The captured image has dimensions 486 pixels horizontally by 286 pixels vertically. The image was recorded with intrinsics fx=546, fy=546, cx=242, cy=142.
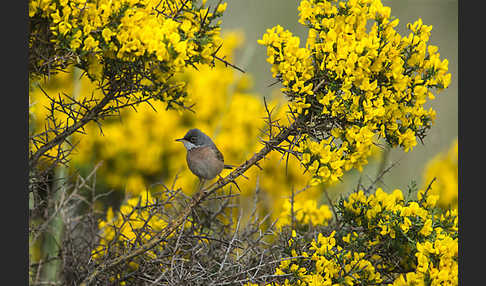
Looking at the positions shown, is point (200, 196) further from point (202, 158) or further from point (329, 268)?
point (329, 268)

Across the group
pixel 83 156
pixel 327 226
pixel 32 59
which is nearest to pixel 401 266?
pixel 327 226

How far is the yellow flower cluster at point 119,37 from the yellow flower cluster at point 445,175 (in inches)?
122

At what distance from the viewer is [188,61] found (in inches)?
108

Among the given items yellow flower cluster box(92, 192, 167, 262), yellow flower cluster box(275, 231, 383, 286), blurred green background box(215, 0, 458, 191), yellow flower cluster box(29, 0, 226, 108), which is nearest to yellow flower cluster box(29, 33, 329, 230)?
blurred green background box(215, 0, 458, 191)

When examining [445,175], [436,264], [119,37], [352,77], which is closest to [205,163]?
[119,37]

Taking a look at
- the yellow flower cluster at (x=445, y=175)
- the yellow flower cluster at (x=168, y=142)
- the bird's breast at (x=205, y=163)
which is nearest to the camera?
the bird's breast at (x=205, y=163)

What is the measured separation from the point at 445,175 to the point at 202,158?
121 inches

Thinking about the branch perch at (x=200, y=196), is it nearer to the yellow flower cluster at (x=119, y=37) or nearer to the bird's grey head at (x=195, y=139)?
the bird's grey head at (x=195, y=139)

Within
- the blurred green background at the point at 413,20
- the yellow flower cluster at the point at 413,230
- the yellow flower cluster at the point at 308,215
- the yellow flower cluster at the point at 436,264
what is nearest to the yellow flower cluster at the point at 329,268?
the yellow flower cluster at the point at 413,230

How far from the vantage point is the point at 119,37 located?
2.50 meters

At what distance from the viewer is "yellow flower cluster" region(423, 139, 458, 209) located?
4.94 meters

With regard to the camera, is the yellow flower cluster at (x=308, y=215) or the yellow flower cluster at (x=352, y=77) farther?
the yellow flower cluster at (x=308, y=215)

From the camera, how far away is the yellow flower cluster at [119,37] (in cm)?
247

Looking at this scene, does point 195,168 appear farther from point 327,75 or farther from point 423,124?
point 423,124
